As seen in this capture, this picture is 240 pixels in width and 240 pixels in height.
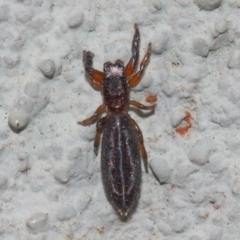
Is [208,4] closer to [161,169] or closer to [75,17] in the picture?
[75,17]

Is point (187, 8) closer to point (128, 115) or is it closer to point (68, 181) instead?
point (128, 115)

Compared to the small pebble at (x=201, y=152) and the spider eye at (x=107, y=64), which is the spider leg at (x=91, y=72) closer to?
the spider eye at (x=107, y=64)

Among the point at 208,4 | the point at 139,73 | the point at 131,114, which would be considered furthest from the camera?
the point at 131,114

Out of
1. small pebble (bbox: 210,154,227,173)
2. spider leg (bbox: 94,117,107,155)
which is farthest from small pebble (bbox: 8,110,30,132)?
small pebble (bbox: 210,154,227,173)

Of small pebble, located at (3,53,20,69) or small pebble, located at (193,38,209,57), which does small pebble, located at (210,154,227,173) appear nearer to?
small pebble, located at (193,38,209,57)

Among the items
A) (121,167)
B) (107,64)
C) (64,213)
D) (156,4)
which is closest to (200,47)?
(156,4)

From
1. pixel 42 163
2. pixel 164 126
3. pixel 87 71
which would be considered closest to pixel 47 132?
pixel 42 163

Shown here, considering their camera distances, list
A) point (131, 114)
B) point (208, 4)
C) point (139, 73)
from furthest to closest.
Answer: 1. point (131, 114)
2. point (139, 73)
3. point (208, 4)
